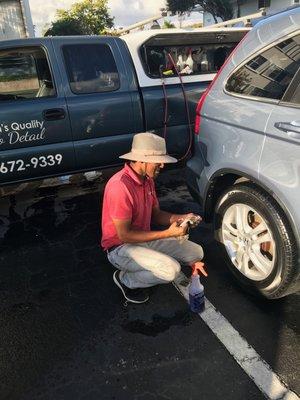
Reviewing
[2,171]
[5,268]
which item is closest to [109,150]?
[2,171]

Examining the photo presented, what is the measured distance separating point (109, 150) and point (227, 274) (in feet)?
6.39

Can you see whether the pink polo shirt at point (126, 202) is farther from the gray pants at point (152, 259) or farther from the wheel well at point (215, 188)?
the wheel well at point (215, 188)

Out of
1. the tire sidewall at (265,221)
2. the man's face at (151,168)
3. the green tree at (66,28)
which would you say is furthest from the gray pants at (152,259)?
the green tree at (66,28)

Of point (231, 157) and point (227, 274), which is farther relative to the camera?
point (227, 274)

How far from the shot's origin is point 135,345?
2.46 meters

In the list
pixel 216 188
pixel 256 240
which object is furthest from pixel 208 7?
pixel 256 240

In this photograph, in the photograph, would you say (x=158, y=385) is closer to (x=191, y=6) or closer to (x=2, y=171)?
(x=2, y=171)

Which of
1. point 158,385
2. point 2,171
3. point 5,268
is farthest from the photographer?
point 2,171

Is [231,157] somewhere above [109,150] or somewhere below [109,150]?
above

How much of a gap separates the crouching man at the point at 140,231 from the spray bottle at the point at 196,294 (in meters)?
0.10

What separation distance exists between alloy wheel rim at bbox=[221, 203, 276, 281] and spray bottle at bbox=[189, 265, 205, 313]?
1.25 feet

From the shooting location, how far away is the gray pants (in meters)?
2.81

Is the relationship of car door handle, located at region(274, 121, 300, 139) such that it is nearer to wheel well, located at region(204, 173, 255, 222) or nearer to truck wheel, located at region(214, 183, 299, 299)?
truck wheel, located at region(214, 183, 299, 299)

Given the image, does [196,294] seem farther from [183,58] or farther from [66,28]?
[66,28]
